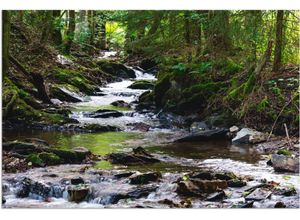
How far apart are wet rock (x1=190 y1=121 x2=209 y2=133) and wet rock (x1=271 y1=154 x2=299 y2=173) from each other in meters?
1.90

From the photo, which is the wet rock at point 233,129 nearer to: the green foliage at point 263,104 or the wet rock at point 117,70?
the green foliage at point 263,104

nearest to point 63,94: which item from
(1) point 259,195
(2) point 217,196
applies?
(2) point 217,196

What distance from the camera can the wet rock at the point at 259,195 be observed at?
4292 millimetres

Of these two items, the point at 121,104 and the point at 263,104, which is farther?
the point at 121,104

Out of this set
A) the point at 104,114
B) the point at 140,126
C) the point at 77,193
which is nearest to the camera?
the point at 77,193

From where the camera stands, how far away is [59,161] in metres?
5.31

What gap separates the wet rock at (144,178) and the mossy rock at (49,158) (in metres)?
0.97

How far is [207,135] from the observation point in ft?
21.7

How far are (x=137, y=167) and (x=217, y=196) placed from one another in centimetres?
108

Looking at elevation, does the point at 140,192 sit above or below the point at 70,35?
below

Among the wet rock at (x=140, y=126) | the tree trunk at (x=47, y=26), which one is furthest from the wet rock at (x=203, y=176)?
the tree trunk at (x=47, y=26)

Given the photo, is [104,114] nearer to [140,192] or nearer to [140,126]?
[140,126]

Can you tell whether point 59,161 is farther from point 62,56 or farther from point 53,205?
point 62,56

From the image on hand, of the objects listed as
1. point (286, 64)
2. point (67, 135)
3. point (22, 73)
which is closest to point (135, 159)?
point (67, 135)
